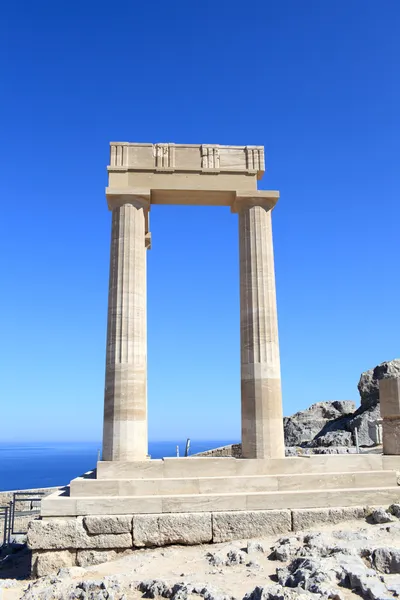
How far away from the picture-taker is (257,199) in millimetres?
17000

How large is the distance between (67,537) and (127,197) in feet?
33.0

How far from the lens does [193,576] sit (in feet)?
34.0

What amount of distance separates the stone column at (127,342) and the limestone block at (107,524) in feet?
7.63

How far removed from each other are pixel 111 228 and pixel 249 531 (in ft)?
32.6

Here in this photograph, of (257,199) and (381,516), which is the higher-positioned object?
(257,199)

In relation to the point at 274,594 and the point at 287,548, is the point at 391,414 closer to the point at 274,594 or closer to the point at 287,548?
the point at 287,548

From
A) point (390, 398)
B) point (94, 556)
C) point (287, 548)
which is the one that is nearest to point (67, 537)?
point (94, 556)

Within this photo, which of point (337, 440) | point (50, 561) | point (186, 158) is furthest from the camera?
point (337, 440)

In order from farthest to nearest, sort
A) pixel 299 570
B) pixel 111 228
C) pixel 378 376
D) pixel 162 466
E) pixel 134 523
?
pixel 378 376, pixel 111 228, pixel 162 466, pixel 134 523, pixel 299 570

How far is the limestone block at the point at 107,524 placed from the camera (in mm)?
12445

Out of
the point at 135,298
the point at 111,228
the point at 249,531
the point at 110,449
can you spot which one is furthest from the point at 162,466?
the point at 111,228

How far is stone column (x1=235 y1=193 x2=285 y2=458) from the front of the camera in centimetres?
1524

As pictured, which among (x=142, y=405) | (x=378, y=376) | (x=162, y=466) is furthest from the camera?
(x=378, y=376)

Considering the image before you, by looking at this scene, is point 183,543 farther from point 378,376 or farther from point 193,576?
point 378,376
